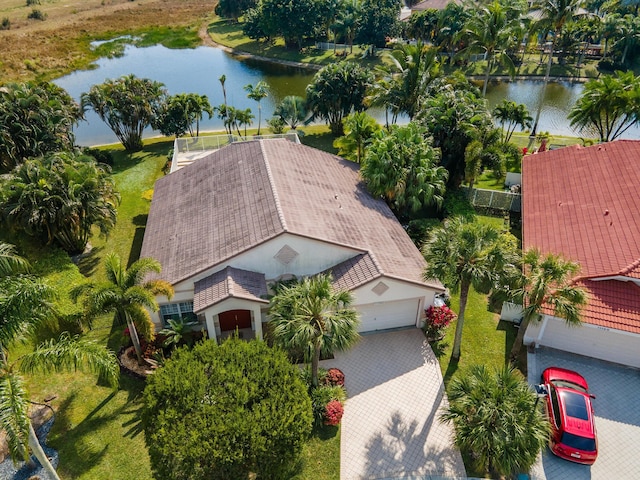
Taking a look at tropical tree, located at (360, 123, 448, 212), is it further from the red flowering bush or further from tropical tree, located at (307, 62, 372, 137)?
tropical tree, located at (307, 62, 372, 137)

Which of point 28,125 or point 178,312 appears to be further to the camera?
point 28,125

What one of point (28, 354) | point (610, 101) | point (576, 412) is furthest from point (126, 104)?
point (610, 101)

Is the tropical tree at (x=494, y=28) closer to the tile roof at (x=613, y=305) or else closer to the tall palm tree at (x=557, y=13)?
the tall palm tree at (x=557, y=13)

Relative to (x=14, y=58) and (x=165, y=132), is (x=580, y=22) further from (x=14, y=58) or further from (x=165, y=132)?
(x=14, y=58)

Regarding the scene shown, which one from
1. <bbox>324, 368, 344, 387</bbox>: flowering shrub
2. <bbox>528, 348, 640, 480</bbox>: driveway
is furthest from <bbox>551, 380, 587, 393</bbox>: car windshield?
<bbox>324, 368, 344, 387</bbox>: flowering shrub

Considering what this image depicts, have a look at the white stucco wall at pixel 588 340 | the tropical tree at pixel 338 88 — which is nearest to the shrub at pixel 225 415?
the white stucco wall at pixel 588 340

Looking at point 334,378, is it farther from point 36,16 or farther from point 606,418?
point 36,16

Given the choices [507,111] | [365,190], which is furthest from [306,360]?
[507,111]
